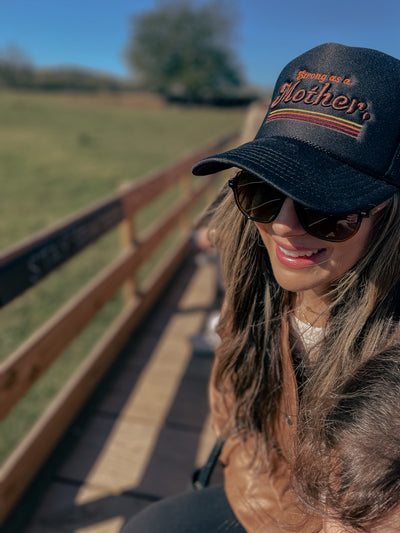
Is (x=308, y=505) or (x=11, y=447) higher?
(x=308, y=505)

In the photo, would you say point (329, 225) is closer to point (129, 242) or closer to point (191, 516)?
point (191, 516)

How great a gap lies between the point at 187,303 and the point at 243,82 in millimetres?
78853

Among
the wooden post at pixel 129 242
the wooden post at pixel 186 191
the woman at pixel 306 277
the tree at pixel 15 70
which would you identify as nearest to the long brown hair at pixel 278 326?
the woman at pixel 306 277

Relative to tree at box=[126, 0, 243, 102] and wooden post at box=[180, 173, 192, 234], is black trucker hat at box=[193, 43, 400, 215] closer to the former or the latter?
wooden post at box=[180, 173, 192, 234]

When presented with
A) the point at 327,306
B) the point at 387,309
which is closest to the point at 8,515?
the point at 327,306

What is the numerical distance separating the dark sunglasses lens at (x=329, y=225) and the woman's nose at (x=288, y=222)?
3 centimetres

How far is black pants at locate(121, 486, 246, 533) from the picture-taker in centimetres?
122

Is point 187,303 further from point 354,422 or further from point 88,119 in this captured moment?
point 88,119

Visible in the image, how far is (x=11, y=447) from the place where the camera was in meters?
2.34

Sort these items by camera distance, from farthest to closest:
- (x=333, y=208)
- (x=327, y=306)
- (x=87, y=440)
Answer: (x=87, y=440)
(x=327, y=306)
(x=333, y=208)

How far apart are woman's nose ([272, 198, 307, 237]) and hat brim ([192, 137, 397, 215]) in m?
0.07

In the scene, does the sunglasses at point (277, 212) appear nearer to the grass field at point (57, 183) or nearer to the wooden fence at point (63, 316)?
the wooden fence at point (63, 316)

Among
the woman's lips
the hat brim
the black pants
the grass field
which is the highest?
the hat brim

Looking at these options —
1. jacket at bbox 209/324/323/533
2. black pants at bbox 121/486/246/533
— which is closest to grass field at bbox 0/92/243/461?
black pants at bbox 121/486/246/533
